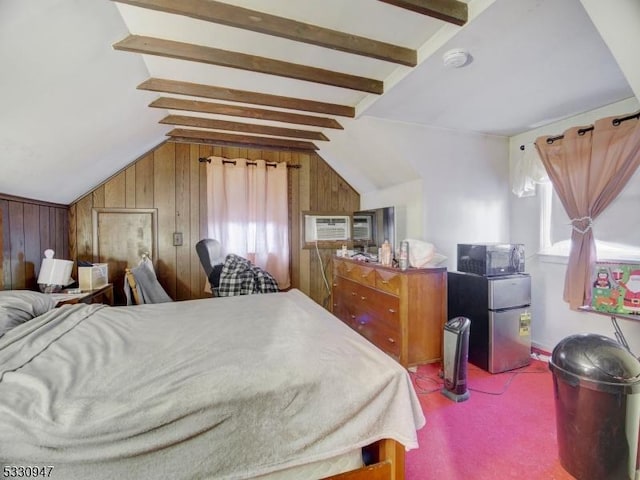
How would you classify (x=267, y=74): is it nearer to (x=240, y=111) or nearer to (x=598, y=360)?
(x=240, y=111)

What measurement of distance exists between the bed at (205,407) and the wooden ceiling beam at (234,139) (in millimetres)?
2443

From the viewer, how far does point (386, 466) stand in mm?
1022

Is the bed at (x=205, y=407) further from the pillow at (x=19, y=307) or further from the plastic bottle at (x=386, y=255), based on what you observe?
the plastic bottle at (x=386, y=255)

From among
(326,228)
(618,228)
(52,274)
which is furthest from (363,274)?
(52,274)

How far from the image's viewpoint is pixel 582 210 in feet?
7.47

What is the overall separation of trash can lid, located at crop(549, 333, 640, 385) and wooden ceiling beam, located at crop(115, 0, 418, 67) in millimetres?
1862

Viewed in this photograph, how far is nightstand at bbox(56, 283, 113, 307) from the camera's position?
2.15 meters

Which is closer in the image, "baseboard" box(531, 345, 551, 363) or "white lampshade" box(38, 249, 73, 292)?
"white lampshade" box(38, 249, 73, 292)

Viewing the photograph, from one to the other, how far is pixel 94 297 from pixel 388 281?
269 centimetres

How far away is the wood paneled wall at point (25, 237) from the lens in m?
2.04

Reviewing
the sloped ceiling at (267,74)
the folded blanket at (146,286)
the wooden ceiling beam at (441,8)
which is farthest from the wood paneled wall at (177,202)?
the wooden ceiling beam at (441,8)

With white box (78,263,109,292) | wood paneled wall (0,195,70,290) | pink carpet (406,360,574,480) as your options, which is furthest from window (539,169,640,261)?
wood paneled wall (0,195,70,290)

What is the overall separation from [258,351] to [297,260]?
2598 millimetres

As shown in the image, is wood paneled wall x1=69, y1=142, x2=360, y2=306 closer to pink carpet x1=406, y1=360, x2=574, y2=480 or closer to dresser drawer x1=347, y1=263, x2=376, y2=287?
dresser drawer x1=347, y1=263, x2=376, y2=287
